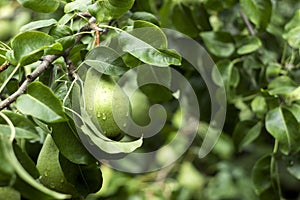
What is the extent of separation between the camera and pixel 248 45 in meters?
1.19

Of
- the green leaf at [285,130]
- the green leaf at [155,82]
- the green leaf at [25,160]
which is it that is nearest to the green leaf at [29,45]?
the green leaf at [25,160]

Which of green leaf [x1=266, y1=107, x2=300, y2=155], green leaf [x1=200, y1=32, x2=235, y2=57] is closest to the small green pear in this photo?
green leaf [x1=266, y1=107, x2=300, y2=155]

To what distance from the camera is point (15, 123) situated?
0.70 metres

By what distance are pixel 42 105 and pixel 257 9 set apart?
57cm

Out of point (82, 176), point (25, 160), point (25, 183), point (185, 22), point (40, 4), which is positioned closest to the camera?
point (25, 183)

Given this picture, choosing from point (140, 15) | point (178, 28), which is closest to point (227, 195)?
point (178, 28)

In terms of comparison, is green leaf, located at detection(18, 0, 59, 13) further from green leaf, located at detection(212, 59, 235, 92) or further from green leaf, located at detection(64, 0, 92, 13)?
green leaf, located at detection(212, 59, 235, 92)

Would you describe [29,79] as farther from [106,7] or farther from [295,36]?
[295,36]

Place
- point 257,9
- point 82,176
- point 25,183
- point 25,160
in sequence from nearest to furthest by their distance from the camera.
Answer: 1. point 25,183
2. point 25,160
3. point 82,176
4. point 257,9

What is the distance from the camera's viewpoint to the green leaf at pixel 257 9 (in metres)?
1.13

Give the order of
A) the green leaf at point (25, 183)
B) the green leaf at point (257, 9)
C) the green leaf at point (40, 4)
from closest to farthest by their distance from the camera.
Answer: the green leaf at point (25, 183) < the green leaf at point (40, 4) < the green leaf at point (257, 9)

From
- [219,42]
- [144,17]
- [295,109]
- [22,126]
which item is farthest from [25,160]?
[219,42]

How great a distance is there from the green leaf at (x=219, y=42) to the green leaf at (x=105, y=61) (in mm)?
419

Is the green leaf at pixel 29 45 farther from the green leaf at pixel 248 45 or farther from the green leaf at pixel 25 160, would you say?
the green leaf at pixel 248 45
